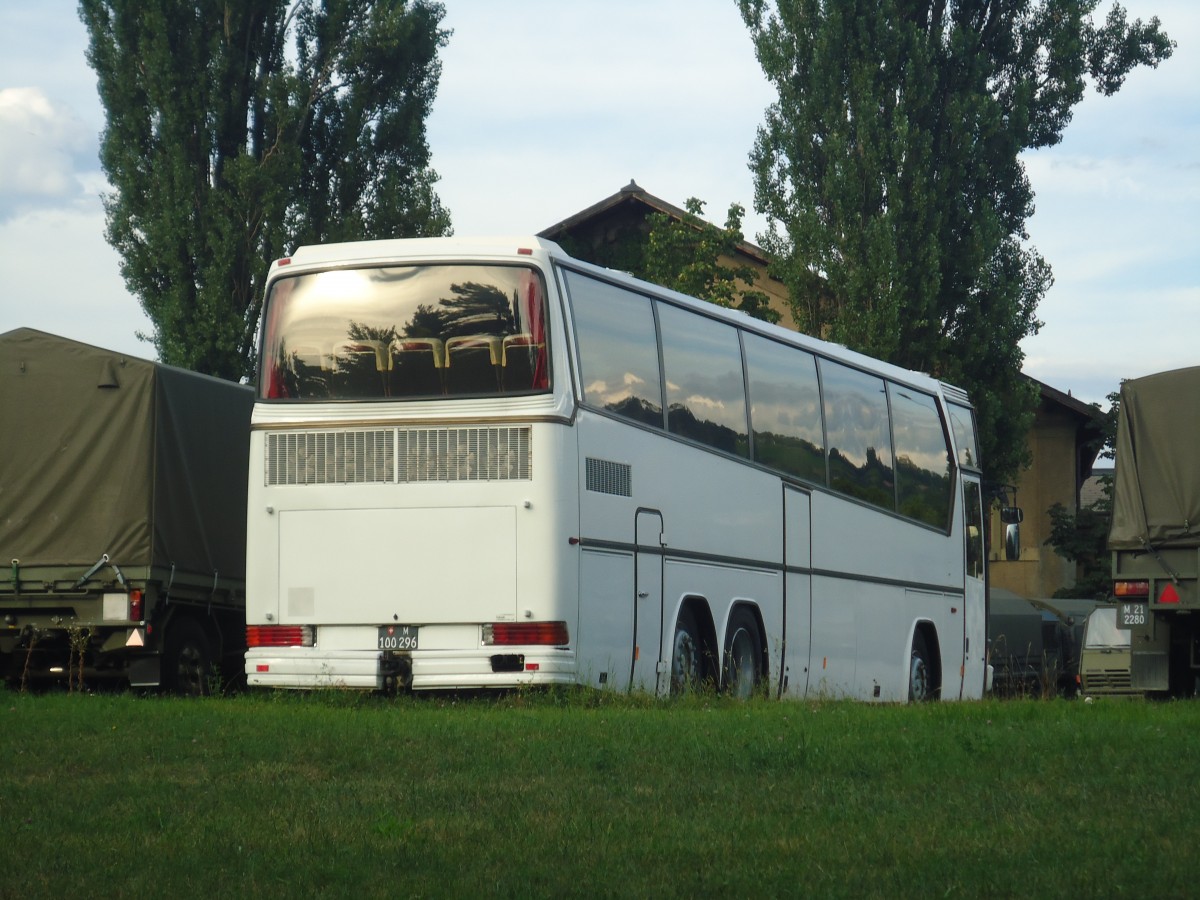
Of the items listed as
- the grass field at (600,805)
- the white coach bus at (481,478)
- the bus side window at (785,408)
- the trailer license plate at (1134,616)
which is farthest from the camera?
the trailer license plate at (1134,616)

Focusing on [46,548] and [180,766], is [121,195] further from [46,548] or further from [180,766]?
[180,766]

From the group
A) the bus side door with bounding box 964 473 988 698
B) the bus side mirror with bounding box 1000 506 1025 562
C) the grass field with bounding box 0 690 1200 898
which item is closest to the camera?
the grass field with bounding box 0 690 1200 898

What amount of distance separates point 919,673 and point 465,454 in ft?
27.7

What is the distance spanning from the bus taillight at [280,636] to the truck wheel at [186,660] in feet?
7.43

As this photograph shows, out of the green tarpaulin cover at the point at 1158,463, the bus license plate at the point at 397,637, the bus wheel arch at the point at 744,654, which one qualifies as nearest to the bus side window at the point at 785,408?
the bus wheel arch at the point at 744,654

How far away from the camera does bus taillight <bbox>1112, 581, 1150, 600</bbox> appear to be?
17281mm

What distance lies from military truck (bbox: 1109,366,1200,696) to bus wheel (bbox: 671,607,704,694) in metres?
4.49

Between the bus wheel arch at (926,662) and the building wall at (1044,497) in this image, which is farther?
the building wall at (1044,497)

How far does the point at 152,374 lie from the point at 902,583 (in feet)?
28.1

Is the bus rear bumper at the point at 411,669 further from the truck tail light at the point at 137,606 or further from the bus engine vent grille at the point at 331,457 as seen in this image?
the truck tail light at the point at 137,606

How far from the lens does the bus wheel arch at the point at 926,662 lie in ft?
66.2

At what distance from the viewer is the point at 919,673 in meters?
20.2

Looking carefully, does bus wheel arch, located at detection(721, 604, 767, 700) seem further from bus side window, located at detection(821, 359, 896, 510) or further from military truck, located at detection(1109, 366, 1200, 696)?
military truck, located at detection(1109, 366, 1200, 696)

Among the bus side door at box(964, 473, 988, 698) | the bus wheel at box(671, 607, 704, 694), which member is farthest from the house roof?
the bus wheel at box(671, 607, 704, 694)
